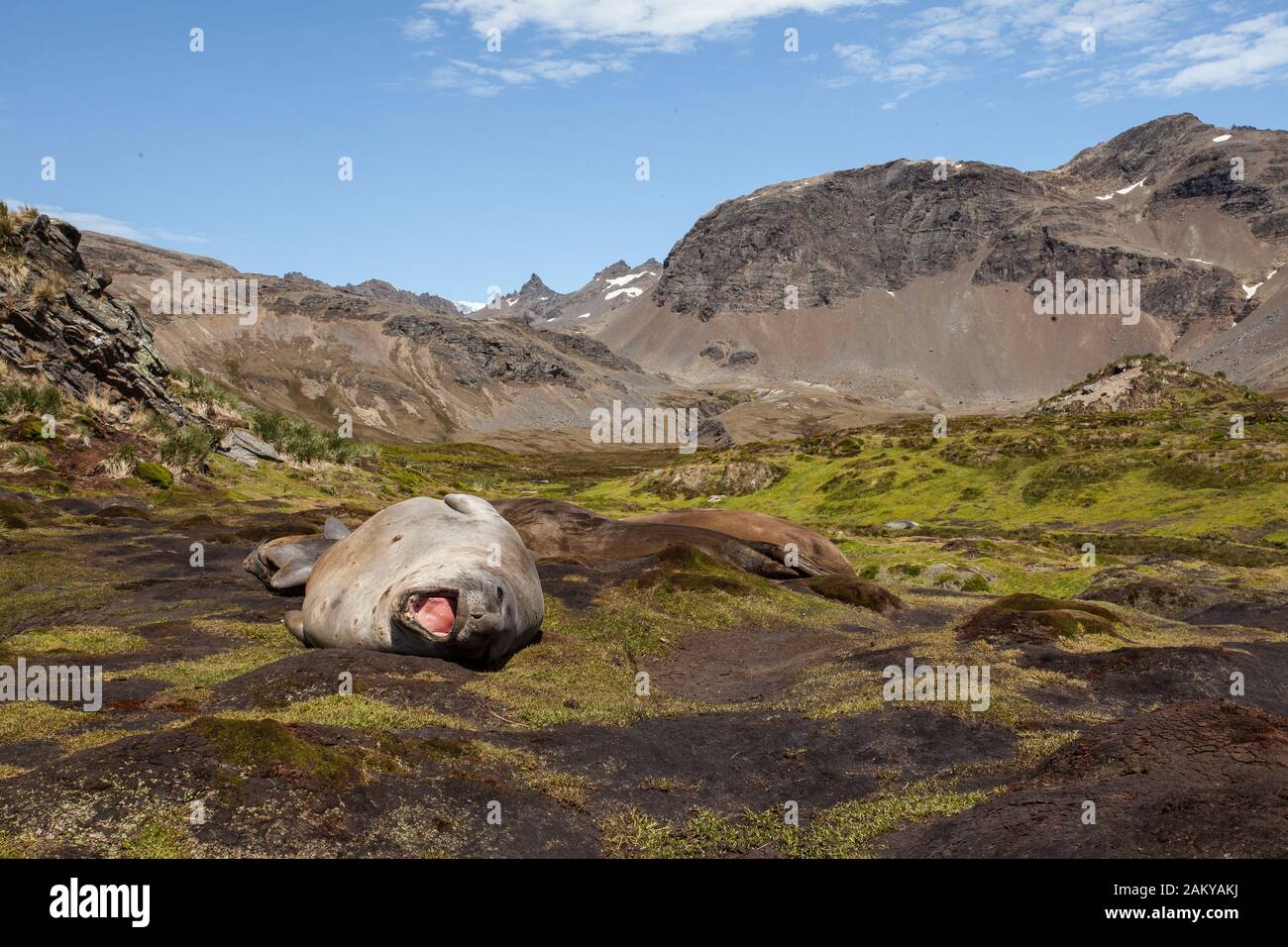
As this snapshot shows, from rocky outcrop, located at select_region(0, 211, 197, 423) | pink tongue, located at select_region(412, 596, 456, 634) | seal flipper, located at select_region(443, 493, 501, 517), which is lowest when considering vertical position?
pink tongue, located at select_region(412, 596, 456, 634)

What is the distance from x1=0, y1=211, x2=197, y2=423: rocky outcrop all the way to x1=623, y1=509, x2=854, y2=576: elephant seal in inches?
1241

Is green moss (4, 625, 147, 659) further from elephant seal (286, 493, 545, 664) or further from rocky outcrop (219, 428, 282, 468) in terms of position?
rocky outcrop (219, 428, 282, 468)

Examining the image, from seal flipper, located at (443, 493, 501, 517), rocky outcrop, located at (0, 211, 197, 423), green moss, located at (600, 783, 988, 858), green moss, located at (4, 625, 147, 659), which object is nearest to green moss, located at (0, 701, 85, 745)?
green moss, located at (4, 625, 147, 659)

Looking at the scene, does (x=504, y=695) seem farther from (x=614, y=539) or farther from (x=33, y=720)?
(x=614, y=539)

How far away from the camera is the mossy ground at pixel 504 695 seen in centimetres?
685

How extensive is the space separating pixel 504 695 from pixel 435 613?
155cm

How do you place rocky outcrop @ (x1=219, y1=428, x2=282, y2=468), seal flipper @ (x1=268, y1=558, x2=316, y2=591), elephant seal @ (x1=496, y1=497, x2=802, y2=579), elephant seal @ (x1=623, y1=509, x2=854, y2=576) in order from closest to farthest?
seal flipper @ (x1=268, y1=558, x2=316, y2=591) < elephant seal @ (x1=496, y1=497, x2=802, y2=579) < elephant seal @ (x1=623, y1=509, x2=854, y2=576) < rocky outcrop @ (x1=219, y1=428, x2=282, y2=468)

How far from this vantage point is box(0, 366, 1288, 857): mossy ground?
685 centimetres

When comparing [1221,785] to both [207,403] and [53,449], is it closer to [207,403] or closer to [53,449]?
[53,449]

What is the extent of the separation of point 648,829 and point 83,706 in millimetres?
6894

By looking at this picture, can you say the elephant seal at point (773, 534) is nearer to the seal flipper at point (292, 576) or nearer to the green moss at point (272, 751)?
the seal flipper at point (292, 576)

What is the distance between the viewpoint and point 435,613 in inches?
463

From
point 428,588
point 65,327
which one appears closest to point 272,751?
point 428,588

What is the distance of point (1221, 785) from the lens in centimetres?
682
